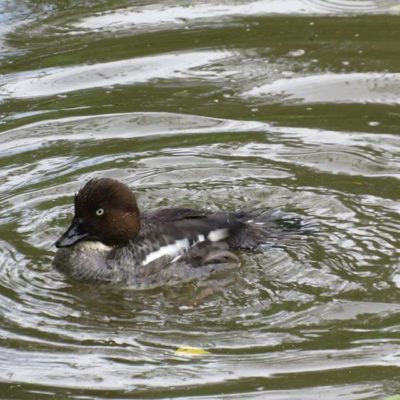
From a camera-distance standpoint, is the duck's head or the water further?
the duck's head

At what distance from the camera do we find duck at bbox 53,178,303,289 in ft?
29.7

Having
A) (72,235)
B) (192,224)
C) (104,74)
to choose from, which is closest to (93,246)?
(72,235)

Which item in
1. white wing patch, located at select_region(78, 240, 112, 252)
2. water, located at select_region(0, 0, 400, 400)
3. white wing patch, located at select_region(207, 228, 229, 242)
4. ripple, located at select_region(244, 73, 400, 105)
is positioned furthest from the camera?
ripple, located at select_region(244, 73, 400, 105)

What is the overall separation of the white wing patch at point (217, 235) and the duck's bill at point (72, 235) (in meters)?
0.93

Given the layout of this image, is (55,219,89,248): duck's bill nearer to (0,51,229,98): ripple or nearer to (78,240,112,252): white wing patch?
(78,240,112,252): white wing patch

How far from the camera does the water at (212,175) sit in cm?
747

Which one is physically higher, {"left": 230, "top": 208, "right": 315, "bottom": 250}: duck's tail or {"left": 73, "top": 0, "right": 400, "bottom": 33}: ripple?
{"left": 73, "top": 0, "right": 400, "bottom": 33}: ripple

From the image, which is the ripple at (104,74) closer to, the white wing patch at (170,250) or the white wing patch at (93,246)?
the white wing patch at (93,246)

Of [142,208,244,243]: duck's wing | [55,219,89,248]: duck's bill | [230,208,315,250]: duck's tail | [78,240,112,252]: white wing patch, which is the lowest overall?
[230,208,315,250]: duck's tail

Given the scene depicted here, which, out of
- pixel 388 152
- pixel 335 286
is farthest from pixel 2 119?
pixel 335 286

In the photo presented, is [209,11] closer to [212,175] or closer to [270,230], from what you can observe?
[212,175]

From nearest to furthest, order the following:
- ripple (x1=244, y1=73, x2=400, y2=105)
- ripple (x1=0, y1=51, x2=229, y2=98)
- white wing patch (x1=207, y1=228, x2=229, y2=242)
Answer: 1. white wing patch (x1=207, y1=228, x2=229, y2=242)
2. ripple (x1=244, y1=73, x2=400, y2=105)
3. ripple (x1=0, y1=51, x2=229, y2=98)

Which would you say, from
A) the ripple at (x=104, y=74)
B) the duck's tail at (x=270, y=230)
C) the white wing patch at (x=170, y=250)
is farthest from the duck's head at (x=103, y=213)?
the ripple at (x=104, y=74)

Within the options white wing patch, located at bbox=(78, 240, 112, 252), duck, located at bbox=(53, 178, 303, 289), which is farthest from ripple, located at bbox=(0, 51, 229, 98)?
duck, located at bbox=(53, 178, 303, 289)
